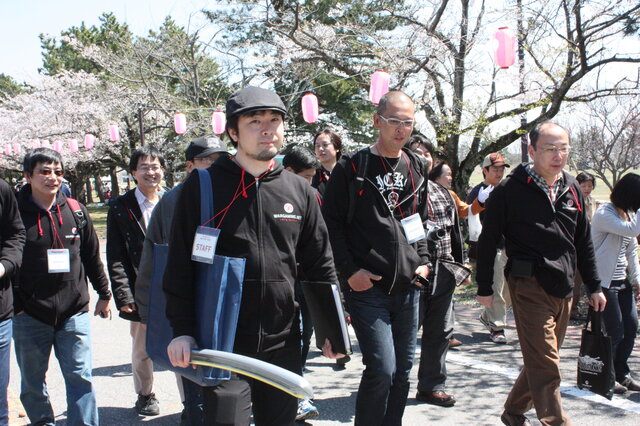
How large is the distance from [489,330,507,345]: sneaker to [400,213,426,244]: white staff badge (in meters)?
2.96

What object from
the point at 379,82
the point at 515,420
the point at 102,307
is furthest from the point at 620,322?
the point at 379,82

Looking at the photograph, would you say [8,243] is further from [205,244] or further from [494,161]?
[494,161]

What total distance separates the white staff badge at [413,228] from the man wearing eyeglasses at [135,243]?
1.81 m

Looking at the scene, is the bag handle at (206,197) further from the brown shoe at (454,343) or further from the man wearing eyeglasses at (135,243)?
the brown shoe at (454,343)

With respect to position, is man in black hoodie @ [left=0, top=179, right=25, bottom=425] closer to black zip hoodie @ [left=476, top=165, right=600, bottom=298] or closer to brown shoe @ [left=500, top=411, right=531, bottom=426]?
black zip hoodie @ [left=476, top=165, right=600, bottom=298]

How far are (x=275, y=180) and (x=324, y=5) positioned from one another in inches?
782

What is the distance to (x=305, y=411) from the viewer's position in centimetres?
387

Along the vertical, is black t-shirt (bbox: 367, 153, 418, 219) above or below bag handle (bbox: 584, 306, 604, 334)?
above

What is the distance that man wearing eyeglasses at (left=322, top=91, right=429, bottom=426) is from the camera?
10.0 ft

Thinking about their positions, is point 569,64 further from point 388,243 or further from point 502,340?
point 388,243

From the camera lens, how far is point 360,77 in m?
14.8

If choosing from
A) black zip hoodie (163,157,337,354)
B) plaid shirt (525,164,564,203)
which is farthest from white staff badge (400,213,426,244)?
black zip hoodie (163,157,337,354)

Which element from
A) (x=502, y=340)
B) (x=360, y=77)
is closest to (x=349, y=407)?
(x=502, y=340)

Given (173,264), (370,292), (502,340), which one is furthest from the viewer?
(502,340)
